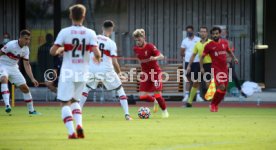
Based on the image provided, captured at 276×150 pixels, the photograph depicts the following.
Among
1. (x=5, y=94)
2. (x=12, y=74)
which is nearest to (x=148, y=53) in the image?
(x=12, y=74)

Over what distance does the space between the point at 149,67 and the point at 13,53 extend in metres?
3.25

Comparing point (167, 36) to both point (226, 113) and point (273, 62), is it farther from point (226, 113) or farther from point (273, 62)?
point (226, 113)

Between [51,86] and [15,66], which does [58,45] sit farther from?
[51,86]

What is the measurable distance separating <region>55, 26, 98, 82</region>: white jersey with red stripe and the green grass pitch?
1133 millimetres

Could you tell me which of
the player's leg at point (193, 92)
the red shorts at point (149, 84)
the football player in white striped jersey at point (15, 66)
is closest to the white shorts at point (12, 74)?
the football player in white striped jersey at point (15, 66)

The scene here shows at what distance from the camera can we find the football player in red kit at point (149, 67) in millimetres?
20516

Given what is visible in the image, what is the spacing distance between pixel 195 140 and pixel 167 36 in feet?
54.0

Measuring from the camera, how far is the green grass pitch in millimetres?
13320

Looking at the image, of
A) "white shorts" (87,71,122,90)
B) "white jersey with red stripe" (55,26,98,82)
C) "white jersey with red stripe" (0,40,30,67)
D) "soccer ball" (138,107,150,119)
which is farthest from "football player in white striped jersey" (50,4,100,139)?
"white jersey with red stripe" (0,40,30,67)

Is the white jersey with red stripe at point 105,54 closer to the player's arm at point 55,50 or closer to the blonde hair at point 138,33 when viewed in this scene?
the blonde hair at point 138,33

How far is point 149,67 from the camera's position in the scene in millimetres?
21312

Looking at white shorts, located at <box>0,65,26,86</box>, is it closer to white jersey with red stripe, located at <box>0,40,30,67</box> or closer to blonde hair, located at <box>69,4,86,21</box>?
white jersey with red stripe, located at <box>0,40,30,67</box>

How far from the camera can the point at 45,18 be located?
30766mm

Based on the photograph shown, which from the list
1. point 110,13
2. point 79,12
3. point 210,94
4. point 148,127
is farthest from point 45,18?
point 79,12
